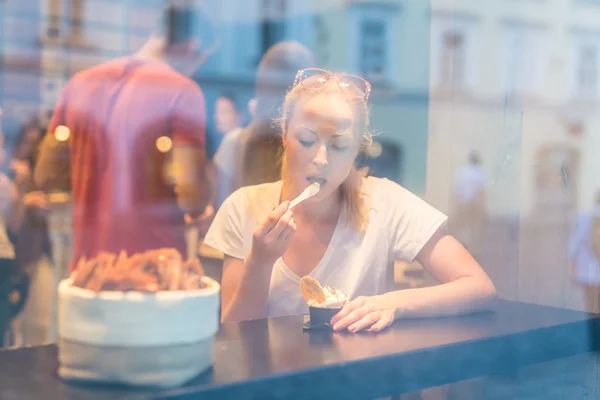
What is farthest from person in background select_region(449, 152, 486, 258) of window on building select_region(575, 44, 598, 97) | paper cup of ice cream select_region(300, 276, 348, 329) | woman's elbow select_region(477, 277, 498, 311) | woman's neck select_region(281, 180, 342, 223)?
paper cup of ice cream select_region(300, 276, 348, 329)

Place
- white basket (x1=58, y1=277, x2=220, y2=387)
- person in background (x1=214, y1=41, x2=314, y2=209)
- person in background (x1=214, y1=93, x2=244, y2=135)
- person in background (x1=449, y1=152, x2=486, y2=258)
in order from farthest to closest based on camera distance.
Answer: person in background (x1=449, y1=152, x2=486, y2=258) < person in background (x1=214, y1=93, x2=244, y2=135) < person in background (x1=214, y1=41, x2=314, y2=209) < white basket (x1=58, y1=277, x2=220, y2=387)

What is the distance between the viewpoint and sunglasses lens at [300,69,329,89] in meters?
1.39

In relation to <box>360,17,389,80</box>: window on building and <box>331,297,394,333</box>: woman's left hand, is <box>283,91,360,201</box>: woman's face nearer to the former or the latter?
<box>331,297,394,333</box>: woman's left hand

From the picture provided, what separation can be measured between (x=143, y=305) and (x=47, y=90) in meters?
1.26

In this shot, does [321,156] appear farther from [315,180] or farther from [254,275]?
[254,275]

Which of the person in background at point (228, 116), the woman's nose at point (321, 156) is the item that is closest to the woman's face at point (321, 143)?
the woman's nose at point (321, 156)

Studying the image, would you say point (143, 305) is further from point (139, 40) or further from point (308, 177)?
point (139, 40)

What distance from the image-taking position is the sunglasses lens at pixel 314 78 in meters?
1.39

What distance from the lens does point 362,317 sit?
1188 mm

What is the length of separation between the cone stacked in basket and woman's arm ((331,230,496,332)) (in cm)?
37

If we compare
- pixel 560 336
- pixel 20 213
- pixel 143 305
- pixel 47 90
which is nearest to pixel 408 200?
pixel 560 336

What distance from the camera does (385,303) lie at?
4.14 feet

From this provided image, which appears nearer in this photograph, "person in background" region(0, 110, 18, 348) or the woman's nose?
the woman's nose

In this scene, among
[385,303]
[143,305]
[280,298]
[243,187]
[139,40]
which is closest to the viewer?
[143,305]
